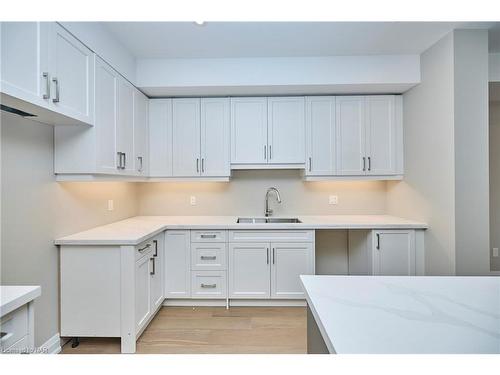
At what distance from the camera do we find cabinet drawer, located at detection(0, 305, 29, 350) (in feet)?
3.12

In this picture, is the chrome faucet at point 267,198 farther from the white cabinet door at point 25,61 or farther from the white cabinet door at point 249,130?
the white cabinet door at point 25,61

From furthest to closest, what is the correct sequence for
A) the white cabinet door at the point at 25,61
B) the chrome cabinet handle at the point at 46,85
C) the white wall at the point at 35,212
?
the white wall at the point at 35,212, the chrome cabinet handle at the point at 46,85, the white cabinet door at the point at 25,61

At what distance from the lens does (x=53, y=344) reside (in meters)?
2.03

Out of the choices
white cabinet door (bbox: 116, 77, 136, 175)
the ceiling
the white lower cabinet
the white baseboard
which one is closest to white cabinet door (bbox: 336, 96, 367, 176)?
the ceiling

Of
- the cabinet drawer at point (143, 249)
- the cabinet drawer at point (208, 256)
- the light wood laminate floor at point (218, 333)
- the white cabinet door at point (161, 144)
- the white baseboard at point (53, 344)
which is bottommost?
the light wood laminate floor at point (218, 333)

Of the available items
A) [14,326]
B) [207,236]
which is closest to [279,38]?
[207,236]

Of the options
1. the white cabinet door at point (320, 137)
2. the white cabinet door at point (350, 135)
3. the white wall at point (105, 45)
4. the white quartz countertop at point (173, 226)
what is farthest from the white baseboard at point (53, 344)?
the white cabinet door at point (350, 135)

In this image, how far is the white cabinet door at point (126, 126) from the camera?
2.48m

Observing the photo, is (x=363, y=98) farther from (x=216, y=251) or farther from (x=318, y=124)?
(x=216, y=251)

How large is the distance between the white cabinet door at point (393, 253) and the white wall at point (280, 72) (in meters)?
1.51

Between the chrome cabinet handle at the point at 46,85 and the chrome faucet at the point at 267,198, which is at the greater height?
the chrome cabinet handle at the point at 46,85

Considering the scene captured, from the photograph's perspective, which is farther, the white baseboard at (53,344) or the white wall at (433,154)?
the white wall at (433,154)
